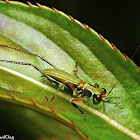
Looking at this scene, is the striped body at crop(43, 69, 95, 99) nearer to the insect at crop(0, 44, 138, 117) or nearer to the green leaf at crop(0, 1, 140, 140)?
the insect at crop(0, 44, 138, 117)

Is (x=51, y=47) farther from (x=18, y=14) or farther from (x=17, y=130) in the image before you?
(x=17, y=130)

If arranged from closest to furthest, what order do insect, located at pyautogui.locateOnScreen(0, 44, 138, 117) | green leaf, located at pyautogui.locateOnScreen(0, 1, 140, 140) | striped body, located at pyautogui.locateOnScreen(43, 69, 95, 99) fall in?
green leaf, located at pyautogui.locateOnScreen(0, 1, 140, 140), insect, located at pyautogui.locateOnScreen(0, 44, 138, 117), striped body, located at pyautogui.locateOnScreen(43, 69, 95, 99)

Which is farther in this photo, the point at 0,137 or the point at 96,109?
the point at 0,137

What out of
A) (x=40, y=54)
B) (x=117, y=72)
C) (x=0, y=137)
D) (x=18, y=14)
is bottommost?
(x=0, y=137)

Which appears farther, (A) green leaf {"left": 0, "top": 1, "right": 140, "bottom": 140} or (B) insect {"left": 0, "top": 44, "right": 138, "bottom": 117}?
(B) insect {"left": 0, "top": 44, "right": 138, "bottom": 117}

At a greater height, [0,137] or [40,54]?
[40,54]

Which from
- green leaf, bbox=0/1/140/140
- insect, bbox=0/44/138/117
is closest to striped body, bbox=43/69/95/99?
insect, bbox=0/44/138/117

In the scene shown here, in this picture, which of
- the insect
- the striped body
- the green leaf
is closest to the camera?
the green leaf

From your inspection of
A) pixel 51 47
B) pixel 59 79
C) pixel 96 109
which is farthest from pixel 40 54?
pixel 96 109

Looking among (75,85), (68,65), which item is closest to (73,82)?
(75,85)

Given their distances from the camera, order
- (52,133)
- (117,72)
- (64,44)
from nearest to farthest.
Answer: (117,72) < (64,44) < (52,133)
